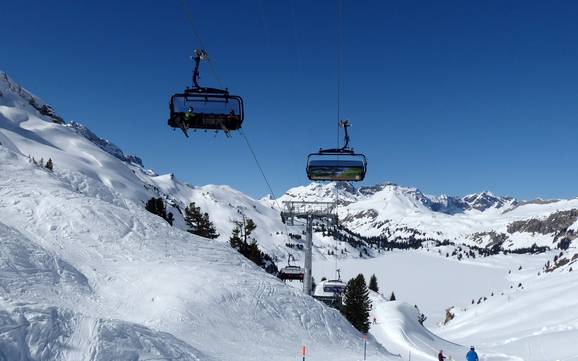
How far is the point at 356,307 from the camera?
6175 cm

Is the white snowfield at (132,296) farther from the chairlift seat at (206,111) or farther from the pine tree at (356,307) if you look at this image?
the pine tree at (356,307)

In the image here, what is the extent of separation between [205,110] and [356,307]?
4918 cm

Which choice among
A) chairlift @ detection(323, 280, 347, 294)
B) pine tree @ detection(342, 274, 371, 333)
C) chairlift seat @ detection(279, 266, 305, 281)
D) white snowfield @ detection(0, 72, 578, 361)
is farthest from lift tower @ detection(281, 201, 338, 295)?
pine tree @ detection(342, 274, 371, 333)

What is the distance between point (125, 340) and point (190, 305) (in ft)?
35.2

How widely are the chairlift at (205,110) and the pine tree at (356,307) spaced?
47.7m

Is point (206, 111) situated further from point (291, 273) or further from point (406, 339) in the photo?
point (406, 339)

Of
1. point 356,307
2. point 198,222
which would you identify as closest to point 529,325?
point 356,307

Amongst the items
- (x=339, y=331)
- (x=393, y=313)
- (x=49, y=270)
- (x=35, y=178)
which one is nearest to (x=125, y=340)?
(x=49, y=270)

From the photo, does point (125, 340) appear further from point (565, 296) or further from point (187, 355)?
point (565, 296)

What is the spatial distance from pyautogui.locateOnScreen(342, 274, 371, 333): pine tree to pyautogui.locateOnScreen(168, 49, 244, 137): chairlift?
47.7 meters

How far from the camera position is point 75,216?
111ft

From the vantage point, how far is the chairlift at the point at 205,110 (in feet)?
61.2

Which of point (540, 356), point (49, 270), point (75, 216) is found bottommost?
point (540, 356)

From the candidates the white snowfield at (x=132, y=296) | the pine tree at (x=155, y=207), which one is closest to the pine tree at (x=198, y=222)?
the pine tree at (x=155, y=207)
